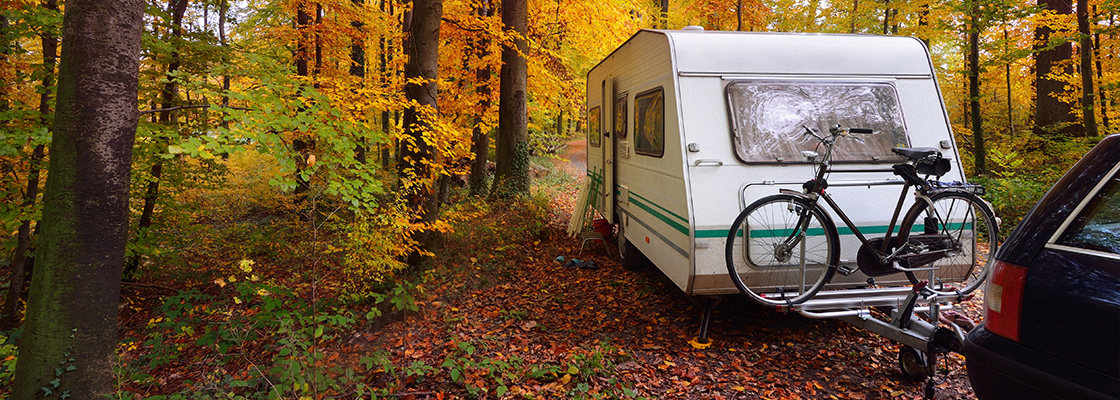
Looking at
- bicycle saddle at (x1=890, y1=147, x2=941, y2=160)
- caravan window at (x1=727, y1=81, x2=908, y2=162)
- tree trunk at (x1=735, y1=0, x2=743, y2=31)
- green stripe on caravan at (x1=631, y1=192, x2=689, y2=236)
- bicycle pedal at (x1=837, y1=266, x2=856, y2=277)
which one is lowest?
bicycle pedal at (x1=837, y1=266, x2=856, y2=277)

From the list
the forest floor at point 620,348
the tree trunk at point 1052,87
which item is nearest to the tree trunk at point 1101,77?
the tree trunk at point 1052,87

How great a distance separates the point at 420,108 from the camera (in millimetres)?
5551

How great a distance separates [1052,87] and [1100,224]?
11.9m

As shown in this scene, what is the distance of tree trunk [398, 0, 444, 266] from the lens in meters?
5.67

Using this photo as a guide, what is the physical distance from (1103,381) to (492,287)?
530 cm

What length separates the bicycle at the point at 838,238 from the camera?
12.6 ft

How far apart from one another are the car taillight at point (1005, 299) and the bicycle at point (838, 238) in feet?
5.21

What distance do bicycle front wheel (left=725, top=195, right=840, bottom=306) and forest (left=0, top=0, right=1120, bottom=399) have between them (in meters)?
0.61

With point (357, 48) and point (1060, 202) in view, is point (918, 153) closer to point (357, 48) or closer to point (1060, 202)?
point (1060, 202)

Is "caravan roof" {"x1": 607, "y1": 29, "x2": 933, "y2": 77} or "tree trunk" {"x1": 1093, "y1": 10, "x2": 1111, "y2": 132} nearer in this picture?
"caravan roof" {"x1": 607, "y1": 29, "x2": 933, "y2": 77}

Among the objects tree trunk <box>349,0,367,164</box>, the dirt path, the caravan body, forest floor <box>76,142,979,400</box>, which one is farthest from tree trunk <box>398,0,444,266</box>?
the dirt path

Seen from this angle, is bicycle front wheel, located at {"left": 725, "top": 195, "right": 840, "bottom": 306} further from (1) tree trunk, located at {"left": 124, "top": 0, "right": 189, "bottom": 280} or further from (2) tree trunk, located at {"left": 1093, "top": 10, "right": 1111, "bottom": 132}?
(2) tree trunk, located at {"left": 1093, "top": 10, "right": 1111, "bottom": 132}

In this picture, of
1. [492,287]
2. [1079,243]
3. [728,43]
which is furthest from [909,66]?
[492,287]

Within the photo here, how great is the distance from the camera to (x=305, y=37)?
39.1ft
